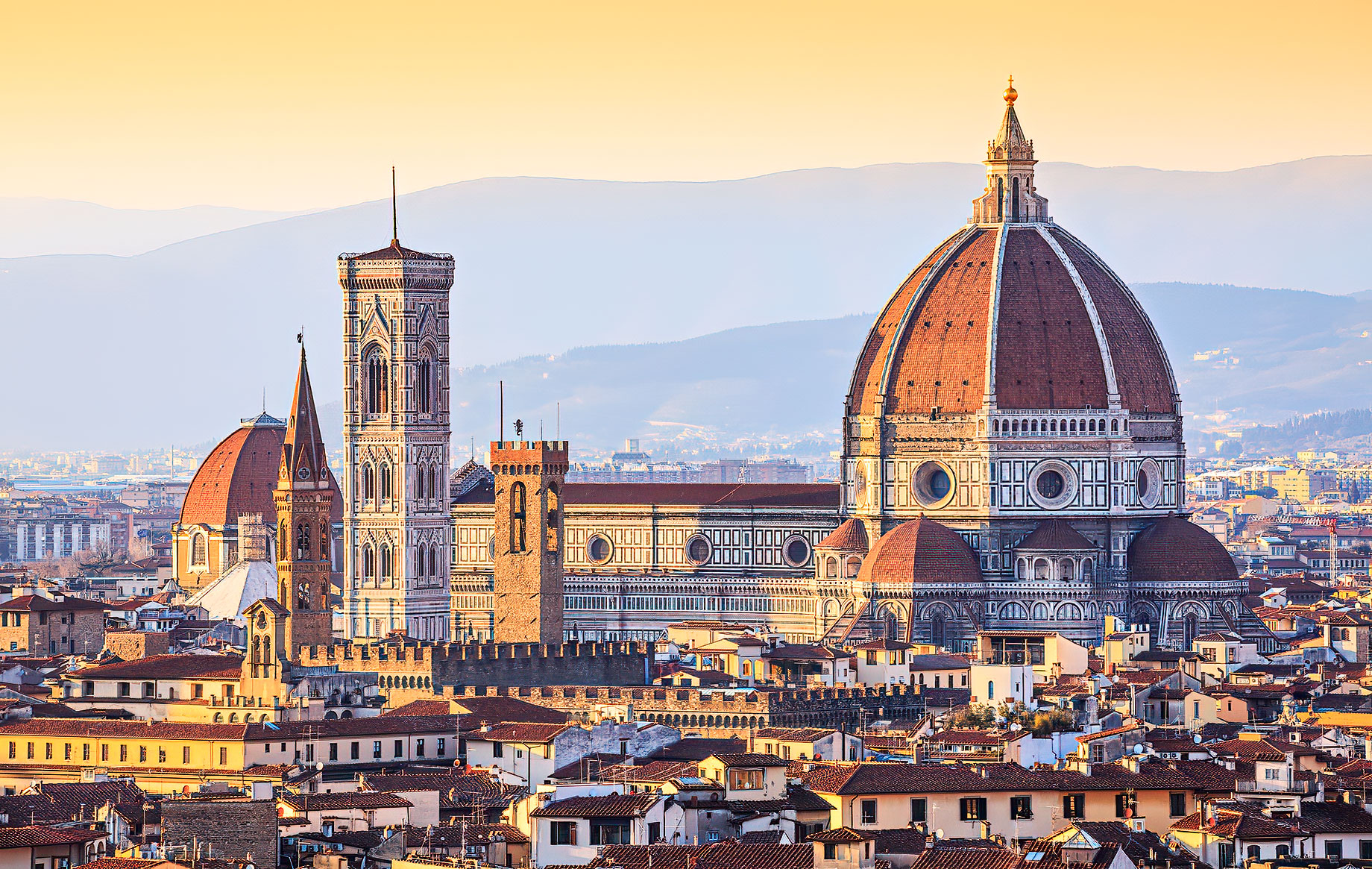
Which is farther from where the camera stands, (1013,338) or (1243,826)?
(1013,338)

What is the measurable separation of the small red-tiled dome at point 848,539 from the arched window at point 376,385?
16558 millimetres

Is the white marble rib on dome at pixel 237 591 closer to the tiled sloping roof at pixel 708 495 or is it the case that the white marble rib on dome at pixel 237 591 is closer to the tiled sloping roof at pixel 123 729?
the tiled sloping roof at pixel 708 495

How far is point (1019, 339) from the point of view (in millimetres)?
139125

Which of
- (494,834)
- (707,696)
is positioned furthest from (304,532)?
(494,834)

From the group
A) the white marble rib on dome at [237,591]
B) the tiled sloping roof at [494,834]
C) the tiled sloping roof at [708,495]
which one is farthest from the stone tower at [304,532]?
the tiled sloping roof at [494,834]

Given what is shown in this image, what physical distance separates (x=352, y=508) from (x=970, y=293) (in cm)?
2357

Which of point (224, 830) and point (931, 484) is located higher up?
point (931, 484)

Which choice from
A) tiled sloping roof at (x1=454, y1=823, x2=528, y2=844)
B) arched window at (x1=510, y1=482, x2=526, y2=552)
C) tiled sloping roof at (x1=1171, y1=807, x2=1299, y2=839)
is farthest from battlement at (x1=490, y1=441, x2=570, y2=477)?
tiled sloping roof at (x1=1171, y1=807, x2=1299, y2=839)

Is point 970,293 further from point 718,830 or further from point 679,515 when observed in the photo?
point 718,830

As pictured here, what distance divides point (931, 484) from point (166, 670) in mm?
48301

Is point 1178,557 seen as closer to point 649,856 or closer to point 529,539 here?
point 529,539

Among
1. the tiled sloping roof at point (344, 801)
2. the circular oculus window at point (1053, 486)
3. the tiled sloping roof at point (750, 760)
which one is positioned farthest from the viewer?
the circular oculus window at point (1053, 486)

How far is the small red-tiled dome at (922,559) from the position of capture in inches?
5276

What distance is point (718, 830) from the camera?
60125mm
